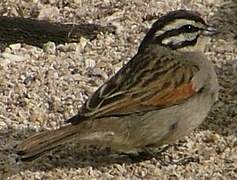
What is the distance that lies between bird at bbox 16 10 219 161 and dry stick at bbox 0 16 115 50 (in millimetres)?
1690

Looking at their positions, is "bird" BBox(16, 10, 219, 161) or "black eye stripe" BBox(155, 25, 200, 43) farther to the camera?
"black eye stripe" BBox(155, 25, 200, 43)

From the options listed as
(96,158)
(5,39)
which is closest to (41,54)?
(5,39)

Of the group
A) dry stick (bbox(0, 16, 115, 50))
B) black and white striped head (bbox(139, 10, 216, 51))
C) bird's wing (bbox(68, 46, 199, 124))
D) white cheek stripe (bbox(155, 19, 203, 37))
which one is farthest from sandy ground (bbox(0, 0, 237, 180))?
white cheek stripe (bbox(155, 19, 203, 37))

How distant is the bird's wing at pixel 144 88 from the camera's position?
6.82m

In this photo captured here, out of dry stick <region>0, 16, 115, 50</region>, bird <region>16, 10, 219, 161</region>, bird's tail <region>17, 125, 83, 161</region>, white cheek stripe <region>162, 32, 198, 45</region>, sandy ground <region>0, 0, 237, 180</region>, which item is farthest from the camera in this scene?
dry stick <region>0, 16, 115, 50</region>

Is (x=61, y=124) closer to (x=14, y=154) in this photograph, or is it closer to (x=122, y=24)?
(x=14, y=154)

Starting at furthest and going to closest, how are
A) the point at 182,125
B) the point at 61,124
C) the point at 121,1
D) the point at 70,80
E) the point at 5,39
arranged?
the point at 121,1
the point at 5,39
the point at 70,80
the point at 61,124
the point at 182,125

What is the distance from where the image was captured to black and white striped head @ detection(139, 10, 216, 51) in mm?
7184

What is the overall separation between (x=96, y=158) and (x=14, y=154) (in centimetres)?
57

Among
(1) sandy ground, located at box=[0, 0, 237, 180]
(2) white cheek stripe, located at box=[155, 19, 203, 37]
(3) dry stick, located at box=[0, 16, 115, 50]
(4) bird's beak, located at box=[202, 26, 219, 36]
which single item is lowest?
(1) sandy ground, located at box=[0, 0, 237, 180]

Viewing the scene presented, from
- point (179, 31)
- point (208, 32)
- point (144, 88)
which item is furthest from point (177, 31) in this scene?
point (144, 88)

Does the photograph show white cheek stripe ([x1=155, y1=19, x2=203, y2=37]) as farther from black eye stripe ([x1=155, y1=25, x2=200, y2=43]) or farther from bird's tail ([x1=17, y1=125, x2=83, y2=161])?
bird's tail ([x1=17, y1=125, x2=83, y2=161])

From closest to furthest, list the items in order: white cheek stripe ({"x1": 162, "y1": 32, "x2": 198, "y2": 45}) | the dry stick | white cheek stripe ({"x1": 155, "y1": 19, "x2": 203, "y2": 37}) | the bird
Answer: the bird → white cheek stripe ({"x1": 155, "y1": 19, "x2": 203, "y2": 37}) → white cheek stripe ({"x1": 162, "y1": 32, "x2": 198, "y2": 45}) → the dry stick

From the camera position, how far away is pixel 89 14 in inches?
367
